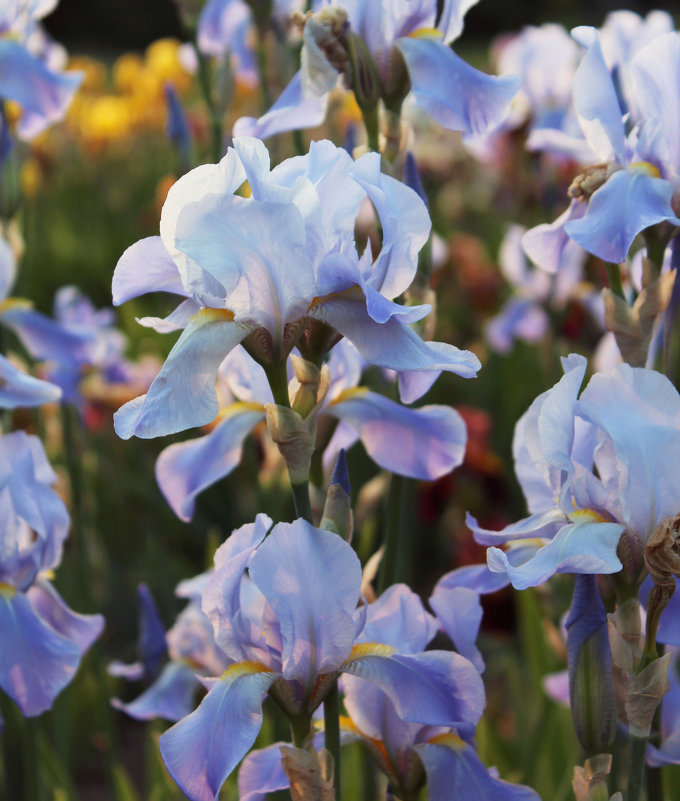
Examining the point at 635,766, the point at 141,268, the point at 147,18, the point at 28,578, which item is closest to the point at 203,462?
the point at 28,578

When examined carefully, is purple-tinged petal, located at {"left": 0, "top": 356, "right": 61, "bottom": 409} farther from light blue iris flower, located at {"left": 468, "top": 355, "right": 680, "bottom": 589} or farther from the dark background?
the dark background

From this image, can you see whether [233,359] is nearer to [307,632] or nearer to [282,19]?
[307,632]

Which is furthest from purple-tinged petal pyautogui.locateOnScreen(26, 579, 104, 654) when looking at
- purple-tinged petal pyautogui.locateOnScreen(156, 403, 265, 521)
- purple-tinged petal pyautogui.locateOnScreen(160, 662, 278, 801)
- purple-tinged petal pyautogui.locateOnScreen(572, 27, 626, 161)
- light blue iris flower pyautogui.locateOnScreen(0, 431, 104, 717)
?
purple-tinged petal pyautogui.locateOnScreen(572, 27, 626, 161)

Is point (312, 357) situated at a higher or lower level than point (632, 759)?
higher

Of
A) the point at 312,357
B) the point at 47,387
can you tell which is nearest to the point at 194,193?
the point at 312,357

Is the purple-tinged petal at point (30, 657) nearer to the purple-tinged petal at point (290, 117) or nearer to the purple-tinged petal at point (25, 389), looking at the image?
the purple-tinged petal at point (25, 389)

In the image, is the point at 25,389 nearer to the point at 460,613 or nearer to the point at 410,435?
the point at 410,435
